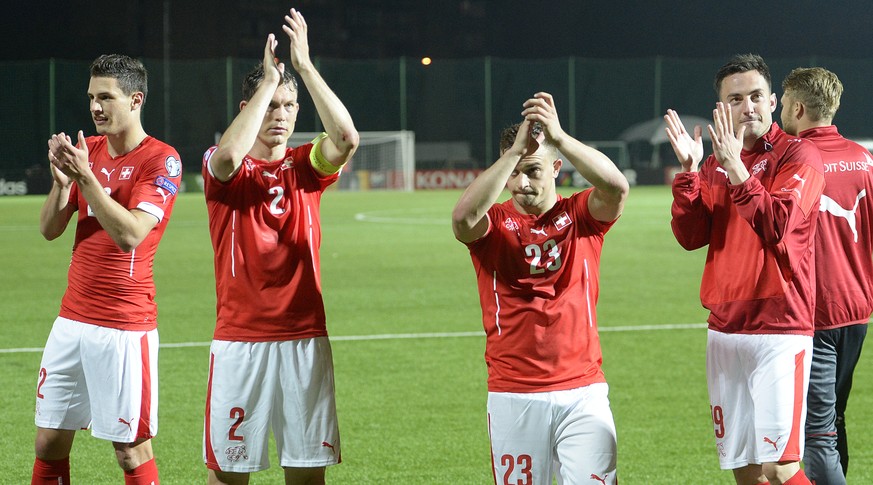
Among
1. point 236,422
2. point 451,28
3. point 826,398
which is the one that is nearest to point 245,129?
point 236,422

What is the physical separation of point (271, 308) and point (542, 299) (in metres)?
1.12

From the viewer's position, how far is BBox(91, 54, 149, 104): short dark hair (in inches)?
180

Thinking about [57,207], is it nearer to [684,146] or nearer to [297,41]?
[297,41]

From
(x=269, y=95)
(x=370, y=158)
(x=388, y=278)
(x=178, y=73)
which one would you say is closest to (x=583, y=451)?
(x=269, y=95)

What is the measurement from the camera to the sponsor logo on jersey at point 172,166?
457cm

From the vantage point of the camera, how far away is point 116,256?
15.1 ft

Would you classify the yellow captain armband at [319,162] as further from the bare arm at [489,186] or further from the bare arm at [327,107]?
the bare arm at [489,186]

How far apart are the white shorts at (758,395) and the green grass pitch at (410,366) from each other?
1.47 m

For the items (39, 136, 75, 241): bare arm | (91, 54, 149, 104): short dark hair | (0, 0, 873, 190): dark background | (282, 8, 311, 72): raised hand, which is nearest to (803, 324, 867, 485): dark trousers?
(282, 8, 311, 72): raised hand

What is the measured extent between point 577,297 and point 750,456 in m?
0.97

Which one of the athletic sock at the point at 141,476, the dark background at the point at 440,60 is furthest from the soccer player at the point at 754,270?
the dark background at the point at 440,60

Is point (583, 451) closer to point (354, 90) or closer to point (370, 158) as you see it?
point (370, 158)

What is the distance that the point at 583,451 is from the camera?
151 inches

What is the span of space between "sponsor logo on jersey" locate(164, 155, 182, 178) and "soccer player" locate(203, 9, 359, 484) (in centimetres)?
29
